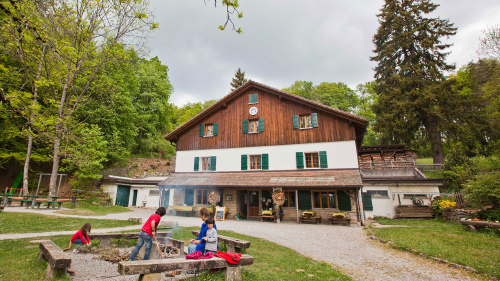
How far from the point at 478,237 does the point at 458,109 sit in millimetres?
21216

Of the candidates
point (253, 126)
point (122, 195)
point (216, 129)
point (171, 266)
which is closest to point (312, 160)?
point (253, 126)

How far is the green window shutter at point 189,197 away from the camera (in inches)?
800

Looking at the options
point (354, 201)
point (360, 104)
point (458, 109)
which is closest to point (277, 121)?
point (354, 201)

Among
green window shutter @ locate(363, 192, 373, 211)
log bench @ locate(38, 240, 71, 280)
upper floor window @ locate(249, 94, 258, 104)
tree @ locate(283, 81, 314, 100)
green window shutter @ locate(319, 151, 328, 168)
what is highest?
tree @ locate(283, 81, 314, 100)

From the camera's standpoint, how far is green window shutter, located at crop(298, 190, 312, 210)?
679 inches

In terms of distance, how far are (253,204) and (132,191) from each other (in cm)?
1500

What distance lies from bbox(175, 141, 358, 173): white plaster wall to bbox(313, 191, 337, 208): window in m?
1.96

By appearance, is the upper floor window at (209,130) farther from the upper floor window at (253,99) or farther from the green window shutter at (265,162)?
the green window shutter at (265,162)

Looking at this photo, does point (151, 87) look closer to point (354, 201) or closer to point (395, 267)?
point (354, 201)

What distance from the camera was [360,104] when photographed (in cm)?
4403

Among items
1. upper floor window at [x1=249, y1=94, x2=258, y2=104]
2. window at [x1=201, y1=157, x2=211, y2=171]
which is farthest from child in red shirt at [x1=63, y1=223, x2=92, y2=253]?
upper floor window at [x1=249, y1=94, x2=258, y2=104]

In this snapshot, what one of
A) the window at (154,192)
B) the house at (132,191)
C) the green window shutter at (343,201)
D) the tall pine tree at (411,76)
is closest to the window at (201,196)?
the house at (132,191)

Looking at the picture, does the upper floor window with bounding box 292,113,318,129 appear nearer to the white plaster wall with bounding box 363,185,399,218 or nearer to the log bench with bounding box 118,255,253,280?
the white plaster wall with bounding box 363,185,399,218

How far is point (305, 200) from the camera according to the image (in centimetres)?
1736
